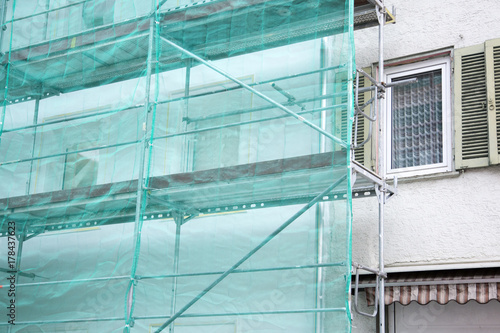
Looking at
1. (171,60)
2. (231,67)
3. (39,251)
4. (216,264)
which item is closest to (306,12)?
(231,67)

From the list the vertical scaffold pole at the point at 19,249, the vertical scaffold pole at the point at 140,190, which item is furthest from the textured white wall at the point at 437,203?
the vertical scaffold pole at the point at 19,249

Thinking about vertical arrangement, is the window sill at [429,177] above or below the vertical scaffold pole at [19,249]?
above

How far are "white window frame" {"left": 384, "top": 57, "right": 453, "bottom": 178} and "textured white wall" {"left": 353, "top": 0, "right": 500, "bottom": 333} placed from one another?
0.15m

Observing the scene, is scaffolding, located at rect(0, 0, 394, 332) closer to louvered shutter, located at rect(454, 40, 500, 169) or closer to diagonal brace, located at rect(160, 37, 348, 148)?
diagonal brace, located at rect(160, 37, 348, 148)

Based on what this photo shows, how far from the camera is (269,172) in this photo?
706cm

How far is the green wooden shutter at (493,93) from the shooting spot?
24.0 feet

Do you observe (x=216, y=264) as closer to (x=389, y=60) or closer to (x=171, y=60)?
(x=171, y=60)

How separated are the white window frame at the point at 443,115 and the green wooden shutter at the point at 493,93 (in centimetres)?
46

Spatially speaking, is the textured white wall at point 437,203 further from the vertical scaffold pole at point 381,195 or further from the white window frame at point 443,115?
the vertical scaffold pole at point 381,195

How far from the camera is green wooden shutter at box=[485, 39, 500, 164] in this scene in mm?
7324

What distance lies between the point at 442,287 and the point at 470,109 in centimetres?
176

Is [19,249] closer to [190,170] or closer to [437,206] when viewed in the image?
[190,170]

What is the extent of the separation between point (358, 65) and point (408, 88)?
58cm

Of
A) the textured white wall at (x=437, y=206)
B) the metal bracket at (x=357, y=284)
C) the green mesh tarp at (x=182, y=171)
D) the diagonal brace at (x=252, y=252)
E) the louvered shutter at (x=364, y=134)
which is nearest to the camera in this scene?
the diagonal brace at (x=252, y=252)
